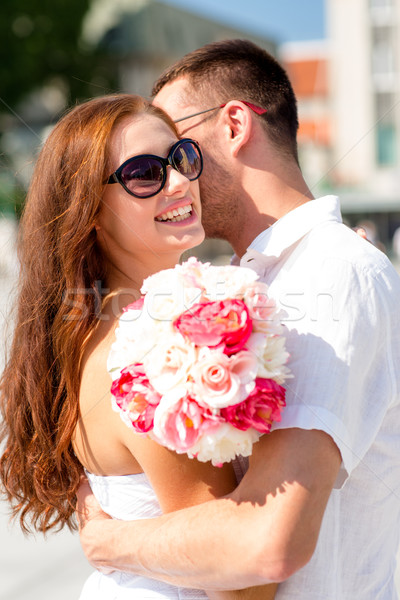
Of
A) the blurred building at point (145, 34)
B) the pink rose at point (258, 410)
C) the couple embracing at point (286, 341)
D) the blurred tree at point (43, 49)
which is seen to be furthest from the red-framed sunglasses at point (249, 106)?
the blurred building at point (145, 34)

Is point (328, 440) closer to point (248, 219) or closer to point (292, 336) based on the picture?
point (292, 336)

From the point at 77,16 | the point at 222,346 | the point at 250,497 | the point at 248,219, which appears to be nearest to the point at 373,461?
the point at 250,497

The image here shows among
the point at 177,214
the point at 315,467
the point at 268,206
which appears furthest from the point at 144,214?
the point at 315,467

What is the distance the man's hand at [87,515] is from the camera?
1.98 meters

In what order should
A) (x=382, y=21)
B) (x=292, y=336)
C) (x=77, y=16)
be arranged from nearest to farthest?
(x=292, y=336) → (x=77, y=16) → (x=382, y=21)

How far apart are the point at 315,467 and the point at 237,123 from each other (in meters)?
1.46

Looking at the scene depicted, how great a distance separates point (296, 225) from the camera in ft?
6.42

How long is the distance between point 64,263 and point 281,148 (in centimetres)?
91

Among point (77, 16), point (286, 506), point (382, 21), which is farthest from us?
point (382, 21)

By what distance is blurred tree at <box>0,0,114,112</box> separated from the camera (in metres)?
25.8

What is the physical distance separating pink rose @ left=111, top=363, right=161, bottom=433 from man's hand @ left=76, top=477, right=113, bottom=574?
592 millimetres

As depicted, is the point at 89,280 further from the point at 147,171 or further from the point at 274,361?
the point at 274,361

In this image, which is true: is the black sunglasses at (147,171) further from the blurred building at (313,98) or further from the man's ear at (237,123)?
the blurred building at (313,98)

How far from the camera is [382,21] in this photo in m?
39.7
